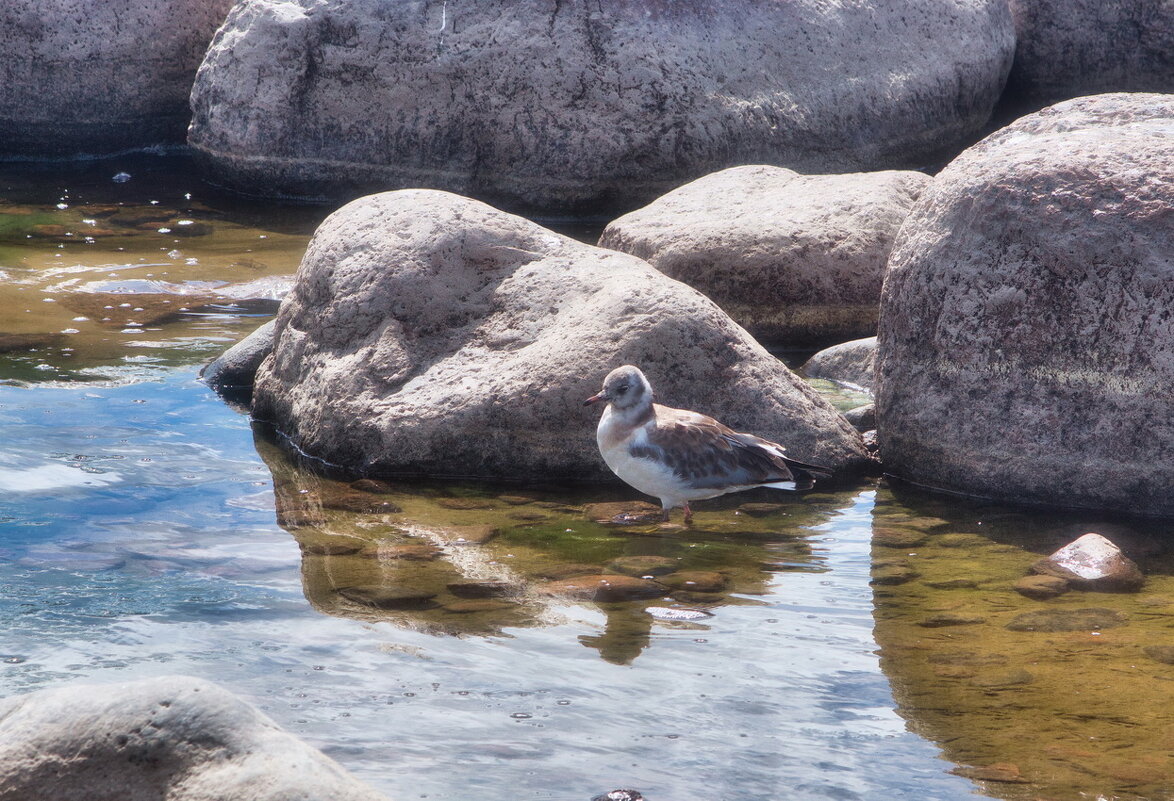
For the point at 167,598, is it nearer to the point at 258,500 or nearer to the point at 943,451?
the point at 258,500

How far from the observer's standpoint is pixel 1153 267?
6.03m

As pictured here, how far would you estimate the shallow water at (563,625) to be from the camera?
4.07 metres

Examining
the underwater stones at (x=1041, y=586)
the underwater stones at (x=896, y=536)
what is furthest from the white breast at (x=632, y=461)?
the underwater stones at (x=1041, y=586)

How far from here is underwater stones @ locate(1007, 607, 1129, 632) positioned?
5.07 m

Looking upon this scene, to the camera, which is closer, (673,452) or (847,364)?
(673,452)

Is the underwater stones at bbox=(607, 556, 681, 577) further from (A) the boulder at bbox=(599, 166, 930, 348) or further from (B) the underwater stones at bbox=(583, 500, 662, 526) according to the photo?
(A) the boulder at bbox=(599, 166, 930, 348)

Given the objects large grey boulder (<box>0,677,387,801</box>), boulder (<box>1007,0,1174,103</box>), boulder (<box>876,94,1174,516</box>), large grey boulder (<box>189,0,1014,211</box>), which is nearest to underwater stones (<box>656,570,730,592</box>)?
boulder (<box>876,94,1174,516</box>)

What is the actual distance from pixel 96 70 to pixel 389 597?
11391 millimetres

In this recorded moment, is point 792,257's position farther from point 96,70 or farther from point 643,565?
point 96,70

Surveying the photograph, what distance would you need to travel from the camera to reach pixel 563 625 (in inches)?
202

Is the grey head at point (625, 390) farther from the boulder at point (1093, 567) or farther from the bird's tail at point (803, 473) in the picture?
the boulder at point (1093, 567)

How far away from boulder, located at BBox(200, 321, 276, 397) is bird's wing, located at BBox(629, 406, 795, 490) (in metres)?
3.15

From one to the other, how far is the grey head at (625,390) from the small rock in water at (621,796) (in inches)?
110

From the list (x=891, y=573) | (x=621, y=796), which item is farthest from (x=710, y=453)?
(x=621, y=796)
